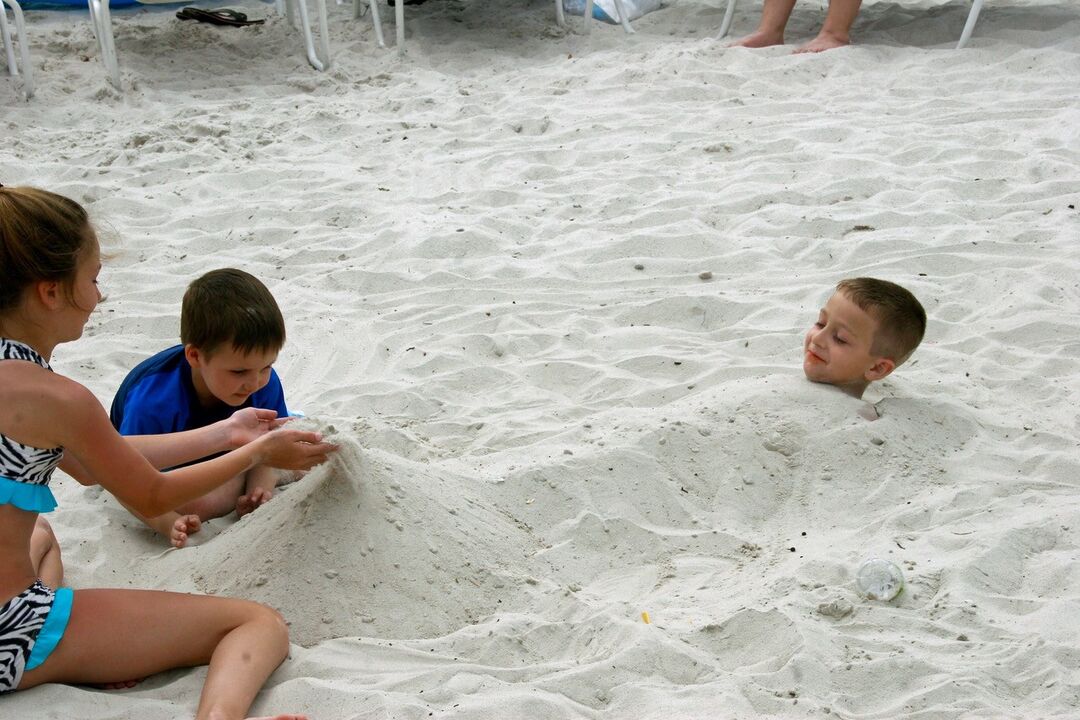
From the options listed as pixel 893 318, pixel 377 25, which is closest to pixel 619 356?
pixel 893 318

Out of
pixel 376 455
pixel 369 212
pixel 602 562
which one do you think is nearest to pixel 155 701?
pixel 376 455

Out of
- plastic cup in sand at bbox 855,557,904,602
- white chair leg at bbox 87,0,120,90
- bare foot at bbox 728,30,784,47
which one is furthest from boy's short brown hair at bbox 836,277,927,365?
white chair leg at bbox 87,0,120,90

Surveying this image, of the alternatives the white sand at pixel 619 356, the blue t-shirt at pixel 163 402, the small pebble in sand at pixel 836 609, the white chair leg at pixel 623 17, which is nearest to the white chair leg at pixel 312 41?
the white sand at pixel 619 356

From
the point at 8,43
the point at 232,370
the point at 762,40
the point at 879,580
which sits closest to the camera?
the point at 879,580

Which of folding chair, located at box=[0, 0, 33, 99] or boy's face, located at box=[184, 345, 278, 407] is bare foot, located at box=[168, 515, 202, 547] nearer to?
boy's face, located at box=[184, 345, 278, 407]

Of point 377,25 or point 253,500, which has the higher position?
point 377,25

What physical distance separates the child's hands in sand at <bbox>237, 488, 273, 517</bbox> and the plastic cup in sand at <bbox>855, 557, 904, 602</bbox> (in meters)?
1.56

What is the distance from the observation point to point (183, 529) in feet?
9.00

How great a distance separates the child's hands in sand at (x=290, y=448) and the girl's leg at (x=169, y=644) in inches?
12.7

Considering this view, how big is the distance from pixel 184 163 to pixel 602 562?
158 inches

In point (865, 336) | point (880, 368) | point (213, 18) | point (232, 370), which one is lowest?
point (880, 368)

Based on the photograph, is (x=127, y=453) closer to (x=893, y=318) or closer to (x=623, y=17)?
(x=893, y=318)

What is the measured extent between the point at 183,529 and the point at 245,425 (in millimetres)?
400

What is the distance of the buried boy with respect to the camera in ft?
8.64
